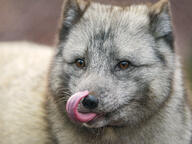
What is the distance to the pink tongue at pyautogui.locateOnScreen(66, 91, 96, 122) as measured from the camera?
366 centimetres

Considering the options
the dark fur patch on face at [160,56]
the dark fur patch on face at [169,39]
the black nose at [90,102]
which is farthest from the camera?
the dark fur patch on face at [169,39]

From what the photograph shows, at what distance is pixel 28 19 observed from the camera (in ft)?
35.7

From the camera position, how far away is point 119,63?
13.2 feet

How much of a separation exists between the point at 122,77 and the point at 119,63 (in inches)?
6.1

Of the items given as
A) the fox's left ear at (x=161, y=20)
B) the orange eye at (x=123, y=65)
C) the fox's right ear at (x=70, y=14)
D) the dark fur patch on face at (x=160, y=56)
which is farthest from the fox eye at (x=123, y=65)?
the fox's right ear at (x=70, y=14)

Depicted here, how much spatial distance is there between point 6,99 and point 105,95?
86.1 inches

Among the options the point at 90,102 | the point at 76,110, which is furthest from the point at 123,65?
the point at 76,110

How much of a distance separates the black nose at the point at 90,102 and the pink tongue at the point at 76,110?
0.04m

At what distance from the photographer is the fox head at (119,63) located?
390 cm

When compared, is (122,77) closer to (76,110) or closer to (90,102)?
(90,102)

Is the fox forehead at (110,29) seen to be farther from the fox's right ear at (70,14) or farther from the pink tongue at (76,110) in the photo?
the pink tongue at (76,110)

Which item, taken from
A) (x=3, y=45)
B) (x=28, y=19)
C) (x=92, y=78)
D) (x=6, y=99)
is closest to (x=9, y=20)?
(x=28, y=19)

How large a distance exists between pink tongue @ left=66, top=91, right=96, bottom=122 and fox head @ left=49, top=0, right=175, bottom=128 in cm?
7

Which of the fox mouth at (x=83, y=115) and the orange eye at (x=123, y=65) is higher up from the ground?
the orange eye at (x=123, y=65)
